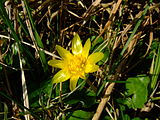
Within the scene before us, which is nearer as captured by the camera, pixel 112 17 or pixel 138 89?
pixel 138 89

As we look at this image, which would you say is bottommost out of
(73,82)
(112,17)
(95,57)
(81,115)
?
(81,115)

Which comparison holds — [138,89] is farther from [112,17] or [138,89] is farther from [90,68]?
[112,17]

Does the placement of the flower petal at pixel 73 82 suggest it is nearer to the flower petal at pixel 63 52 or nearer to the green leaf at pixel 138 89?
the flower petal at pixel 63 52

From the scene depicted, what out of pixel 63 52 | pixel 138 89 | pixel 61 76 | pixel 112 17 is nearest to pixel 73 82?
pixel 61 76

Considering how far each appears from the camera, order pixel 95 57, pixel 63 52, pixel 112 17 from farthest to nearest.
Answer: pixel 112 17, pixel 63 52, pixel 95 57

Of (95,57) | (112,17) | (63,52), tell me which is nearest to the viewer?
(95,57)

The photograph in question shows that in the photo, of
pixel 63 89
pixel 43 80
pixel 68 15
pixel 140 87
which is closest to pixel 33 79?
pixel 43 80

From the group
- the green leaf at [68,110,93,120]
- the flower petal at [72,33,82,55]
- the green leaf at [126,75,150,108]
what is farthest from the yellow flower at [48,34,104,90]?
the green leaf at [126,75,150,108]
